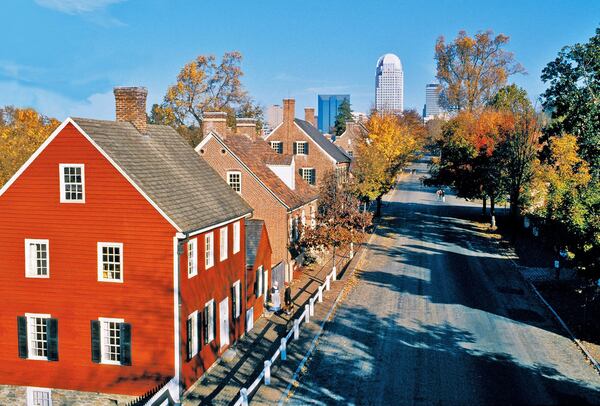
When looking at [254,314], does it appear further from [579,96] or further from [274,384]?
[579,96]

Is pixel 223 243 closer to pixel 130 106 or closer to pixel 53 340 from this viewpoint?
pixel 130 106

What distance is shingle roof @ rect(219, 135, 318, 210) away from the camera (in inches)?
1476

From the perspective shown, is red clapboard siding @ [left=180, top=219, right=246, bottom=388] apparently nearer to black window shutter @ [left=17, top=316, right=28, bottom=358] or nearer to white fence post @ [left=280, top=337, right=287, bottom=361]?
white fence post @ [left=280, top=337, right=287, bottom=361]

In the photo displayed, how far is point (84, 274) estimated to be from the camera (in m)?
20.2

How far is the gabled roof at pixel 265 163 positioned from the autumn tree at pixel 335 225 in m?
1.80

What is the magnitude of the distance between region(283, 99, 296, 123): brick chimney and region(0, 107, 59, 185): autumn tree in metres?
27.8

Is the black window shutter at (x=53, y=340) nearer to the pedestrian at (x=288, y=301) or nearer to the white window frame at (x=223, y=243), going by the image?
the white window frame at (x=223, y=243)

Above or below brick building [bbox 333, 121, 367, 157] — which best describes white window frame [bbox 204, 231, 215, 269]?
below

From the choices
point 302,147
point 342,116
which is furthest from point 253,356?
point 342,116

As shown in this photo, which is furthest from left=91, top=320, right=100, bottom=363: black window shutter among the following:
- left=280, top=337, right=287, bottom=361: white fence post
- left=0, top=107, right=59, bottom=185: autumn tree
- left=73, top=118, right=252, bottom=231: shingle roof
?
left=0, top=107, right=59, bottom=185: autumn tree

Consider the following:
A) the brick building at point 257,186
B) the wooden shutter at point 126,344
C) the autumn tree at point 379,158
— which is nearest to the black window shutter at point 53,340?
the wooden shutter at point 126,344

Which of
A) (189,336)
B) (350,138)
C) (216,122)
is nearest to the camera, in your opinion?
(189,336)

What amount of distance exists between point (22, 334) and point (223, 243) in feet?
28.1

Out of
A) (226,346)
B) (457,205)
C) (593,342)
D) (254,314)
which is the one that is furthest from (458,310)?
(457,205)
